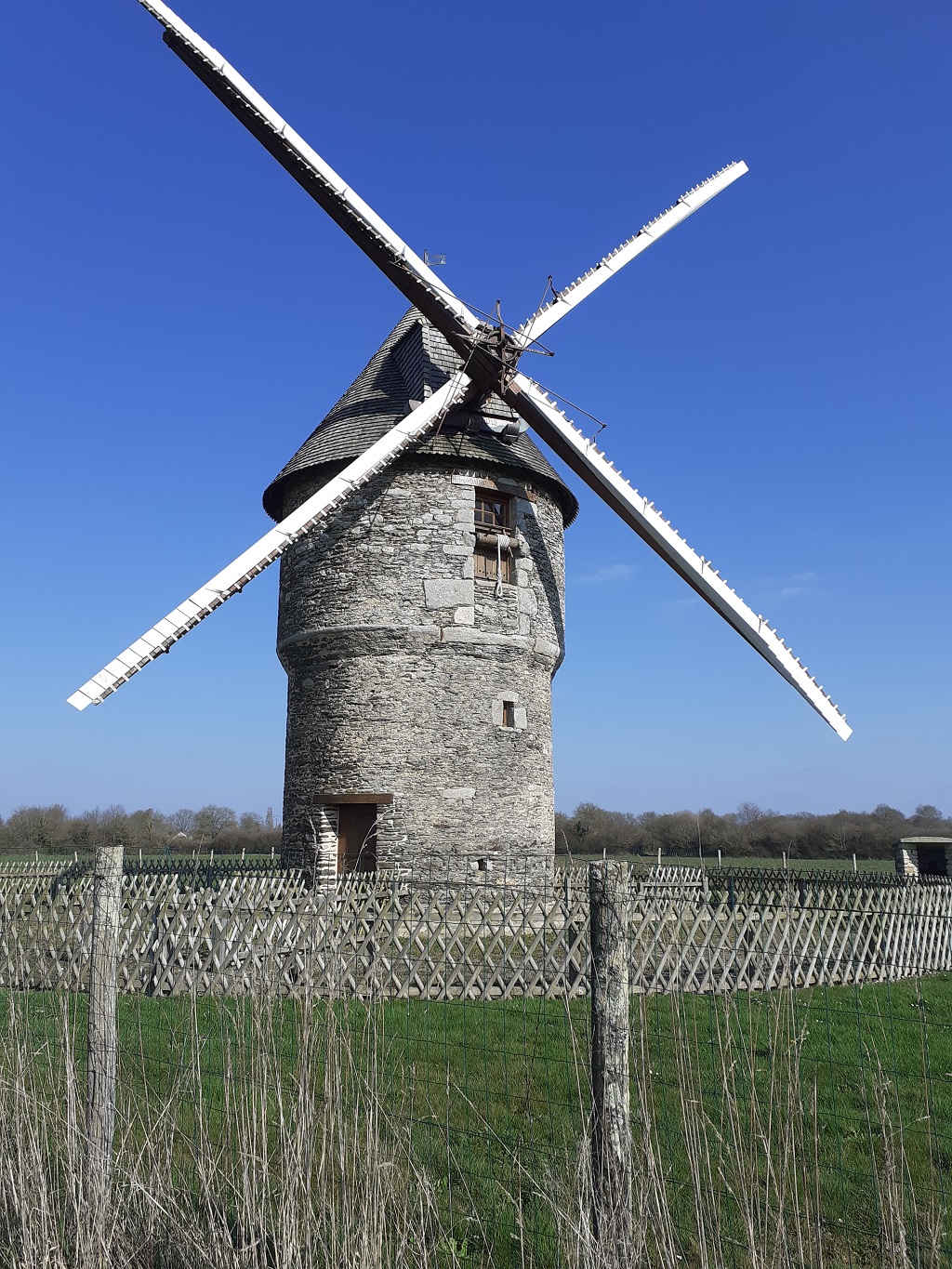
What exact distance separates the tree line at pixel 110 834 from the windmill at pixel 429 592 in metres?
36.2

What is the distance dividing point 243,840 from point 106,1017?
52.0 metres

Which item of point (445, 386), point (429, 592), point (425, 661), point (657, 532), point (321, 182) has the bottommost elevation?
point (425, 661)

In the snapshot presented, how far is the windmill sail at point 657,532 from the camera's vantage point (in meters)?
14.7

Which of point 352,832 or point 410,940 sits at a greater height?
point 352,832

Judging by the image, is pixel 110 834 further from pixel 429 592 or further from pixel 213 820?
pixel 429 592

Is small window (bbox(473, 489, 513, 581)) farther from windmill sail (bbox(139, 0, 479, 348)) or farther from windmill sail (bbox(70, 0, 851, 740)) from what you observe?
A: windmill sail (bbox(139, 0, 479, 348))

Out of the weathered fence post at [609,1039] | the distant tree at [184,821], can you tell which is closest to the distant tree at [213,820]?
the distant tree at [184,821]

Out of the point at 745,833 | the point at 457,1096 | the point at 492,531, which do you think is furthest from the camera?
the point at 745,833

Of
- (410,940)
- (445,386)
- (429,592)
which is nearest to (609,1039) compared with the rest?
(410,940)

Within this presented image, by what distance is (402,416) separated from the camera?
1531 cm

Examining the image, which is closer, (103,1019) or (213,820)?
(103,1019)

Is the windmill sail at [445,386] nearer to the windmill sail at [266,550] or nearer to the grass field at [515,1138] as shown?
the windmill sail at [266,550]

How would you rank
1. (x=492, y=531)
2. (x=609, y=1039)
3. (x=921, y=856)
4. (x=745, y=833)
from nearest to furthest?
(x=609, y=1039) < (x=492, y=531) < (x=921, y=856) < (x=745, y=833)

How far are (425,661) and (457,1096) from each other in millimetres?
8696
